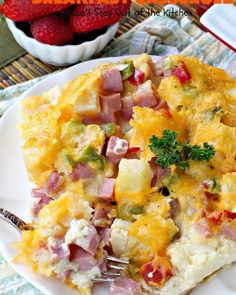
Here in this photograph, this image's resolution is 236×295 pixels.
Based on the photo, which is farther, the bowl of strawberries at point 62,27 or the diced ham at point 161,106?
the bowl of strawberries at point 62,27

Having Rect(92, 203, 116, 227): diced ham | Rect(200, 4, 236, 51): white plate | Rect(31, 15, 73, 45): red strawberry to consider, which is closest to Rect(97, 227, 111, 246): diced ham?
Rect(92, 203, 116, 227): diced ham

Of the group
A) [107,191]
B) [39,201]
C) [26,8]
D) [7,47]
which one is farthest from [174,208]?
[7,47]

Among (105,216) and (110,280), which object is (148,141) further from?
(110,280)

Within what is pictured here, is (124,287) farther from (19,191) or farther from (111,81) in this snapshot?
(111,81)

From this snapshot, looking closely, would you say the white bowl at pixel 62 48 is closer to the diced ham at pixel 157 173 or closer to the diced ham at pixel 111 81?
the diced ham at pixel 111 81

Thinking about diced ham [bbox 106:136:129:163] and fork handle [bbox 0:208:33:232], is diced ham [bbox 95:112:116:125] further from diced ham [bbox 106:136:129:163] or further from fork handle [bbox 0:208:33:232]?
fork handle [bbox 0:208:33:232]

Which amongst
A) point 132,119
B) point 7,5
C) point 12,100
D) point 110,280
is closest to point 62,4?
point 7,5

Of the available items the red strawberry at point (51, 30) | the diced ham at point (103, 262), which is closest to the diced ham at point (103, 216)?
the diced ham at point (103, 262)
